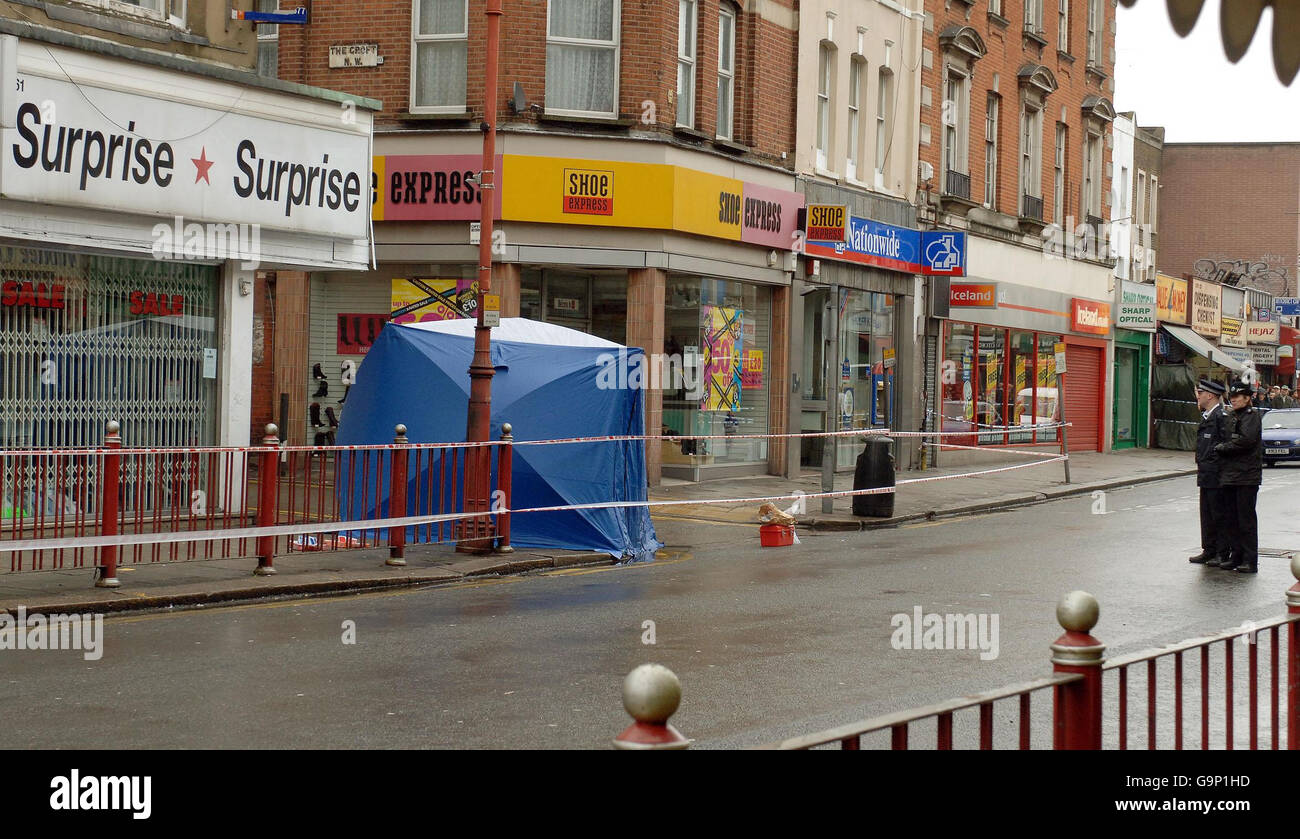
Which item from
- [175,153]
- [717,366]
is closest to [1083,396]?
[717,366]

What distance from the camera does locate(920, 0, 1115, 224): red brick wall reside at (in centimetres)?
3250

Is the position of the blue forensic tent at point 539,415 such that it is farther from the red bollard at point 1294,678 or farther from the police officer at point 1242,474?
the red bollard at point 1294,678

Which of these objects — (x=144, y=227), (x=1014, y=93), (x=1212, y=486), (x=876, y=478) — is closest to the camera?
(x=1212, y=486)

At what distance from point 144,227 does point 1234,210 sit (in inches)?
2172

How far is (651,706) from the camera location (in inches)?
121

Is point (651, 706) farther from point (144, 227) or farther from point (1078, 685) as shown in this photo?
point (144, 227)

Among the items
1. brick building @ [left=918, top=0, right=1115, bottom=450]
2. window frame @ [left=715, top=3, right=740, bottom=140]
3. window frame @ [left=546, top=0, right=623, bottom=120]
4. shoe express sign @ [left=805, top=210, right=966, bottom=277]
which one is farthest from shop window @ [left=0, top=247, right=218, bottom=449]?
brick building @ [left=918, top=0, right=1115, bottom=450]

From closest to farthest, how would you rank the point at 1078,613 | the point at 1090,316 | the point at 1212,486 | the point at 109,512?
the point at 1078,613, the point at 109,512, the point at 1212,486, the point at 1090,316

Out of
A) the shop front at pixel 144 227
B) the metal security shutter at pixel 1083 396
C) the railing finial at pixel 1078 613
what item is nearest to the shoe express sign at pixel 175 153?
the shop front at pixel 144 227

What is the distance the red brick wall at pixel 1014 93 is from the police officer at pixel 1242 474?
57.1ft

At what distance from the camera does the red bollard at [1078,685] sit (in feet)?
14.0

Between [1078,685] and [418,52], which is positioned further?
[418,52]
